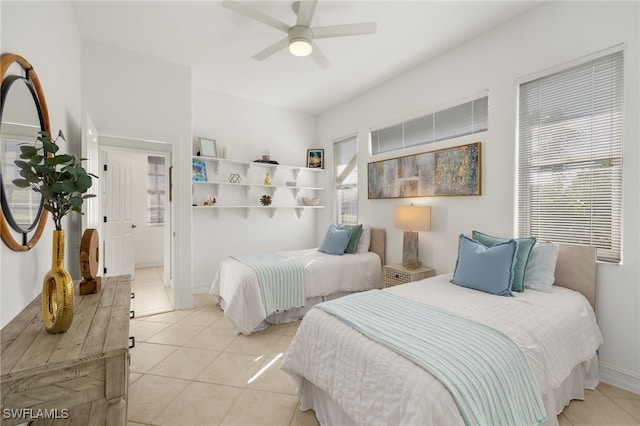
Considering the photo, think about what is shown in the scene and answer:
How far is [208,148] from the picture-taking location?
14.1ft

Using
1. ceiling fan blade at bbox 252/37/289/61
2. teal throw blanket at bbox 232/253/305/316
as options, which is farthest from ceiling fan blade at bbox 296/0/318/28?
teal throw blanket at bbox 232/253/305/316

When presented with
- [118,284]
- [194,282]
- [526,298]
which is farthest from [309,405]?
[194,282]

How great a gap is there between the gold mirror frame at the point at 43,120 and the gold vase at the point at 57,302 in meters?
0.23

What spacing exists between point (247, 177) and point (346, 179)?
1.66 m

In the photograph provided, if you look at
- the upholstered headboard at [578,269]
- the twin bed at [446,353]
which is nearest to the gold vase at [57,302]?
the twin bed at [446,353]

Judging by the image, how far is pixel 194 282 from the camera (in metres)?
4.32

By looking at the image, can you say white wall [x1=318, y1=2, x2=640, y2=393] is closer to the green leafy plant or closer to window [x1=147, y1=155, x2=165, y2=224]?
the green leafy plant

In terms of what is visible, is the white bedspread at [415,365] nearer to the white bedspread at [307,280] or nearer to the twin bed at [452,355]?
the twin bed at [452,355]

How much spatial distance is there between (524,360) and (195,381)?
218 centimetres

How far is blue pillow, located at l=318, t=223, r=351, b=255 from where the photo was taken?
3977mm

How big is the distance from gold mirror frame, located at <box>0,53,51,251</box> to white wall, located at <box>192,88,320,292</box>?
8.82ft

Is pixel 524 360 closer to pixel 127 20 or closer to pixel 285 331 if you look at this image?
pixel 285 331

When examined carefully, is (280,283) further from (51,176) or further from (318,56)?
(318,56)

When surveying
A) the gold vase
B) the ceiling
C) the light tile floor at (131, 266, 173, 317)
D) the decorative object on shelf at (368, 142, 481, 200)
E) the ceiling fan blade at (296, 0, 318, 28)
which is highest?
the ceiling
